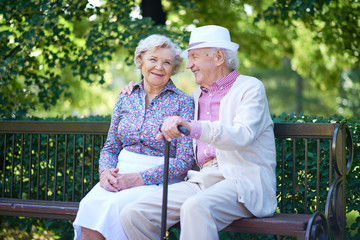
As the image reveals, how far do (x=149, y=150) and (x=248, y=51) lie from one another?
Result: 8.20m

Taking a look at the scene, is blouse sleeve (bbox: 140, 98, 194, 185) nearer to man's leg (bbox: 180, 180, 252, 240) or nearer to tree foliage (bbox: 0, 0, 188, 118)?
man's leg (bbox: 180, 180, 252, 240)

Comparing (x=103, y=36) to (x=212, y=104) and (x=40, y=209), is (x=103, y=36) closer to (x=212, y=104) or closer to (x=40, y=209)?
(x=40, y=209)

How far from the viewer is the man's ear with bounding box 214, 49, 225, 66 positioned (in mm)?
3584

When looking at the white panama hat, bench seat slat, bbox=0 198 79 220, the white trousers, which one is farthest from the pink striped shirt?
bench seat slat, bbox=0 198 79 220

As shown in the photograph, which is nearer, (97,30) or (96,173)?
(96,173)

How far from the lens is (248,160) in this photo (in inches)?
130

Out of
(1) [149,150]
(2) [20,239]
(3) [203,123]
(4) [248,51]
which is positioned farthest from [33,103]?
(4) [248,51]

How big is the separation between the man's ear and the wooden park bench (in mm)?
692

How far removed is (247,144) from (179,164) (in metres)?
0.70

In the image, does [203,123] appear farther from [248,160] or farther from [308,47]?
[308,47]

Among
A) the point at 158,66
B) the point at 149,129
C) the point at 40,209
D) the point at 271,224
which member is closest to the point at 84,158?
the point at 40,209

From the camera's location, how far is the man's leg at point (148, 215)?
3260 mm

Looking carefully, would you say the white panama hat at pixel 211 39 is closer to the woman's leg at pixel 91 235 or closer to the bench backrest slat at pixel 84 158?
the bench backrest slat at pixel 84 158

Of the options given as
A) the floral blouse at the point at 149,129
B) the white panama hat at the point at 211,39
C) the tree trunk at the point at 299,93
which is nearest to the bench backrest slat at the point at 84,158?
the floral blouse at the point at 149,129
